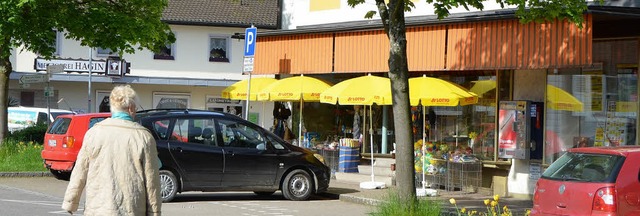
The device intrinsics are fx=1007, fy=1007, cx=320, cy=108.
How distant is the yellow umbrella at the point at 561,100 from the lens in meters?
19.5

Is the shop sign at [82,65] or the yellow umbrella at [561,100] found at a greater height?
the shop sign at [82,65]

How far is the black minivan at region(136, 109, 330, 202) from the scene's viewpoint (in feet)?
56.0

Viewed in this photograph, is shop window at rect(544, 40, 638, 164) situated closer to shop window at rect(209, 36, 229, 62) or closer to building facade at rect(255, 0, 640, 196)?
building facade at rect(255, 0, 640, 196)

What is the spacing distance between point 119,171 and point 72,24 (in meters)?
18.8

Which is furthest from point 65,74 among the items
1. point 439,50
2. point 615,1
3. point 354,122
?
point 615,1

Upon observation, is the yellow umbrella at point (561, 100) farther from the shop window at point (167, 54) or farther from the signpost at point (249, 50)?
the shop window at point (167, 54)

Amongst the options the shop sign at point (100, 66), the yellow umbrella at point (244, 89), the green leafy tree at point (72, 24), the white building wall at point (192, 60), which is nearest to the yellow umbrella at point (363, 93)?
the yellow umbrella at point (244, 89)

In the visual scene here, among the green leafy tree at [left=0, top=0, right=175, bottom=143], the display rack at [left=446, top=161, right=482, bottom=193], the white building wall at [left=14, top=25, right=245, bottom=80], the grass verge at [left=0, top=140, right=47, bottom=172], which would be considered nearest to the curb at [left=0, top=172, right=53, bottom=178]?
the grass verge at [left=0, top=140, right=47, bottom=172]

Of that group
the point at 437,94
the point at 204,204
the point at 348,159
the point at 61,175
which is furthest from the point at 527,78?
the point at 61,175

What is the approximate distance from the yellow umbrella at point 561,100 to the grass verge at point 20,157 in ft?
37.4

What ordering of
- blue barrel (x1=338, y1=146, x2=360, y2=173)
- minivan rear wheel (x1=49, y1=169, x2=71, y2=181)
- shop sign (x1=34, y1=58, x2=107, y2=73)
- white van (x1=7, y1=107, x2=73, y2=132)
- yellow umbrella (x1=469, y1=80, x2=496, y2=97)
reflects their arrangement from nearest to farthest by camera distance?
yellow umbrella (x1=469, y1=80, x2=496, y2=97), minivan rear wheel (x1=49, y1=169, x2=71, y2=181), blue barrel (x1=338, y1=146, x2=360, y2=173), white van (x1=7, y1=107, x2=73, y2=132), shop sign (x1=34, y1=58, x2=107, y2=73)

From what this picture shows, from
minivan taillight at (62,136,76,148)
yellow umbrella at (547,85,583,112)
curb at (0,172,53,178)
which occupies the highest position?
yellow umbrella at (547,85,583,112)

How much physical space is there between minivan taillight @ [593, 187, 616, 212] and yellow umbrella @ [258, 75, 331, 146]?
11.6m

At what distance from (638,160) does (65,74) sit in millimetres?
35133
